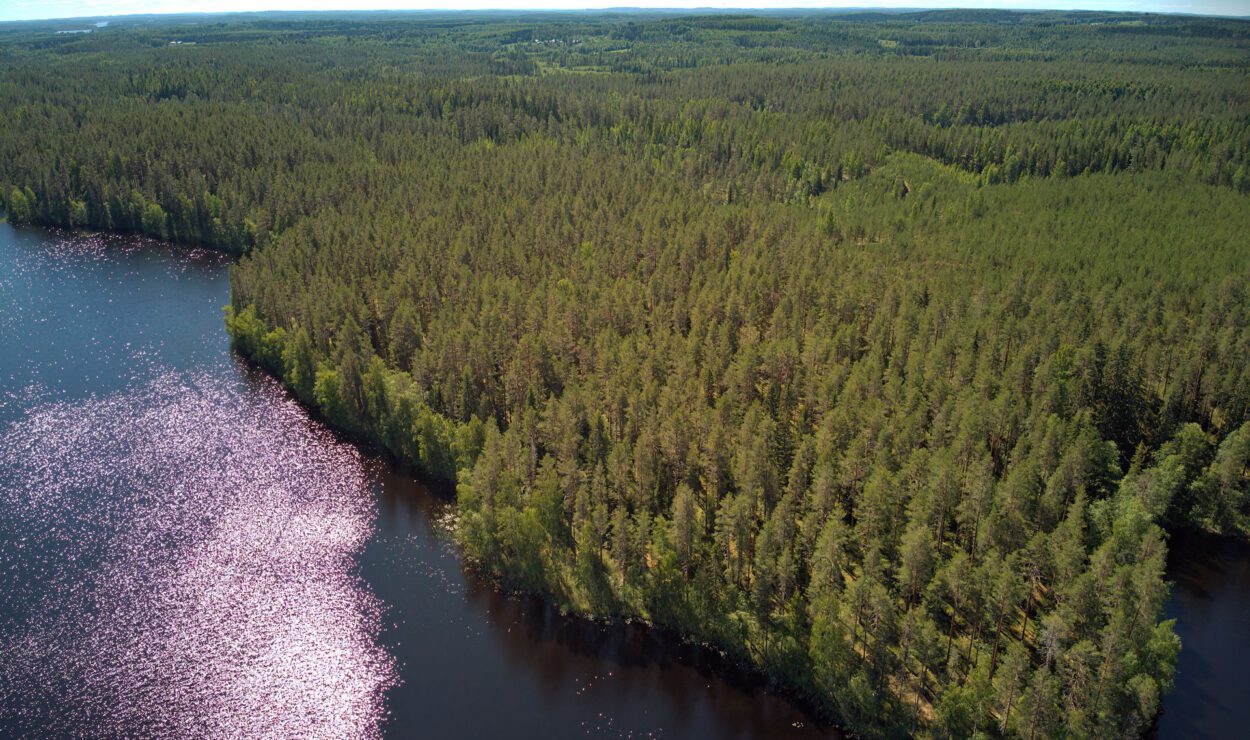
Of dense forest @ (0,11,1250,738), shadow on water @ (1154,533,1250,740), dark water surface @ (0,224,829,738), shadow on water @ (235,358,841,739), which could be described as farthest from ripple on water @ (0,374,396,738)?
shadow on water @ (1154,533,1250,740)

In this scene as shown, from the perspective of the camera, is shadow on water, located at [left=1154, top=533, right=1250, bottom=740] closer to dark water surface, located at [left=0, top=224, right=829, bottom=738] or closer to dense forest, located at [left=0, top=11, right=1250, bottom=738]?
dense forest, located at [left=0, top=11, right=1250, bottom=738]

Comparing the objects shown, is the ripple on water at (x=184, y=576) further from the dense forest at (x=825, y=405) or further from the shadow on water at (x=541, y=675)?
the dense forest at (x=825, y=405)

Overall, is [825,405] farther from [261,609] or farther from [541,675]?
[261,609]

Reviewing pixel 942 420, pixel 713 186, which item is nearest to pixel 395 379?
pixel 942 420

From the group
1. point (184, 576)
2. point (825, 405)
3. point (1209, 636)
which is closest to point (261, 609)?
point (184, 576)

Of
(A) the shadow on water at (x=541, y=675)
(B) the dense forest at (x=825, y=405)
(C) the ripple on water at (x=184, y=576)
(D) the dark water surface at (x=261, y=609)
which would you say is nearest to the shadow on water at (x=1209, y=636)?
(B) the dense forest at (x=825, y=405)

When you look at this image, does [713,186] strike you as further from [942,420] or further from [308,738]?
[308,738]
